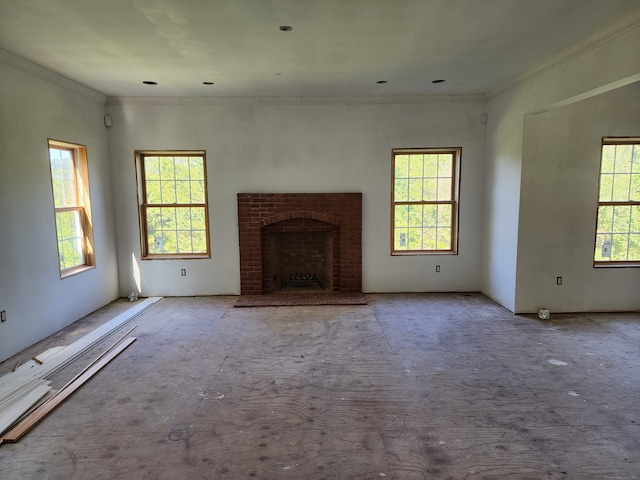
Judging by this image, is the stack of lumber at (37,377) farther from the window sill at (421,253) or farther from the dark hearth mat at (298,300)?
the window sill at (421,253)

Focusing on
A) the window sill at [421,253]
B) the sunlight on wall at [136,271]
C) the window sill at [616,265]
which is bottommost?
the sunlight on wall at [136,271]

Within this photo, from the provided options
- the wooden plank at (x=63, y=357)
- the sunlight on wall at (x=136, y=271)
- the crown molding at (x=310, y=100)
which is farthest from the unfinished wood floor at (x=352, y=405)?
the crown molding at (x=310, y=100)

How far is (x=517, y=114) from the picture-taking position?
4.62 metres

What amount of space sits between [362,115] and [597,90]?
112 inches

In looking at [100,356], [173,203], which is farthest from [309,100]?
[100,356]

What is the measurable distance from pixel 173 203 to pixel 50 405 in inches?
133

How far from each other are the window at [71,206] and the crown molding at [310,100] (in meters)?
1.13

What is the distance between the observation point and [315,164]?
557 centimetres

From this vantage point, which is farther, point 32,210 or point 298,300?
point 298,300

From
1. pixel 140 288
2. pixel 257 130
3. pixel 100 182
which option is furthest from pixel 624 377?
pixel 100 182

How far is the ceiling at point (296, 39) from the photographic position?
2717mm

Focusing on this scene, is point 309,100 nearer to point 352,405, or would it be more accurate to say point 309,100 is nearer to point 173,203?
point 173,203

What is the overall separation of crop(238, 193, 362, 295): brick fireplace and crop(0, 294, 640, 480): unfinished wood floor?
1.36 meters

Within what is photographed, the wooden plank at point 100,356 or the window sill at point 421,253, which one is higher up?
the window sill at point 421,253
